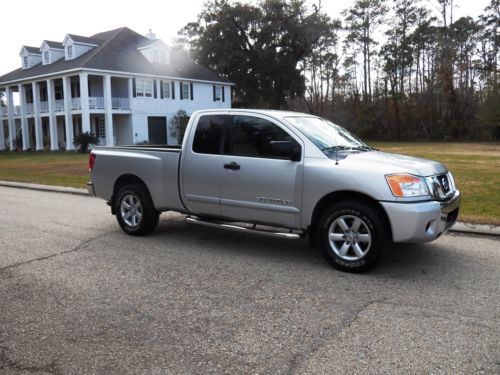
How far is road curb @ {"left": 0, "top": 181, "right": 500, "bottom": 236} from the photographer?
A: 25.0ft

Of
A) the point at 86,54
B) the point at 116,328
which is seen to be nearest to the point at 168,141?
the point at 86,54

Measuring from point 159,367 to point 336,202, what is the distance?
2991 millimetres

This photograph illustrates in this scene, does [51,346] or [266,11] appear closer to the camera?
[51,346]

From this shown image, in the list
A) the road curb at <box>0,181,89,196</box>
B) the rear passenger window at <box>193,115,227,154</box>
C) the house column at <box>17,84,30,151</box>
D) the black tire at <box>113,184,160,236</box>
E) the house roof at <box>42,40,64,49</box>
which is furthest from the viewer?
the house column at <box>17,84,30,151</box>

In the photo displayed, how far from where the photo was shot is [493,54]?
178ft

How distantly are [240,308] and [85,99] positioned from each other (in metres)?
33.4

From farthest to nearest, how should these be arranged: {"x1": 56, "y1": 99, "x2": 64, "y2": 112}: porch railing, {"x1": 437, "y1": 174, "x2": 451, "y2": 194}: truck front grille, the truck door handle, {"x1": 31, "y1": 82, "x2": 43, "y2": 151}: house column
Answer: {"x1": 31, "y1": 82, "x2": 43, "y2": 151}: house column → {"x1": 56, "y1": 99, "x2": 64, "y2": 112}: porch railing → the truck door handle → {"x1": 437, "y1": 174, "x2": 451, "y2": 194}: truck front grille

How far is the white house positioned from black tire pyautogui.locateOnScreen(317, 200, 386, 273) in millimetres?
32005

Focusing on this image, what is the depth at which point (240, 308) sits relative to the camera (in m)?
4.57

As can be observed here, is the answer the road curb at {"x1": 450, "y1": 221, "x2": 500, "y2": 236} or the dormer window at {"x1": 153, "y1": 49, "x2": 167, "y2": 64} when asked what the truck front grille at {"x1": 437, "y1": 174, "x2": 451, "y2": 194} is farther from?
the dormer window at {"x1": 153, "y1": 49, "x2": 167, "y2": 64}

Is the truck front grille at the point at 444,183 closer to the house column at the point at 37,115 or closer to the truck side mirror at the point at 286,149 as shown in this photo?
the truck side mirror at the point at 286,149

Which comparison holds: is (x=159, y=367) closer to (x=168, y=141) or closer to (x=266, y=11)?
(x=168, y=141)

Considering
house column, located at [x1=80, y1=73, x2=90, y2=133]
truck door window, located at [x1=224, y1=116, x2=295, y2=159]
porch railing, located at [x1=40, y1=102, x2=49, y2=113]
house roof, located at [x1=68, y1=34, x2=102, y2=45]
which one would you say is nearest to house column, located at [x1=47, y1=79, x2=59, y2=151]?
porch railing, located at [x1=40, y1=102, x2=49, y2=113]

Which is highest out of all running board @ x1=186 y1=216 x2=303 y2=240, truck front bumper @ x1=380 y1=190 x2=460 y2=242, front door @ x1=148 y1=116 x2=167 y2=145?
front door @ x1=148 y1=116 x2=167 y2=145
